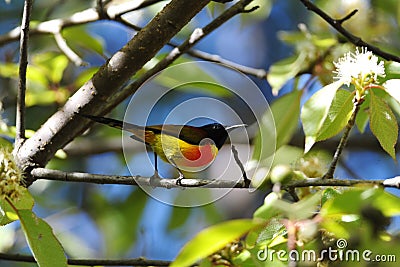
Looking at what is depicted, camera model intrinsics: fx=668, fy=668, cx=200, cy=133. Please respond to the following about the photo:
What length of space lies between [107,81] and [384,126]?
57 centimetres

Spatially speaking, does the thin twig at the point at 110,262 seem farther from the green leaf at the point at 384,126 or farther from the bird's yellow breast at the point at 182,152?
the green leaf at the point at 384,126

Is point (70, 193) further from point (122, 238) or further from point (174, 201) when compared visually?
point (174, 201)

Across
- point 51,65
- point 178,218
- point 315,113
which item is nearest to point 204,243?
point 315,113

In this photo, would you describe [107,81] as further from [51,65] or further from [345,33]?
[51,65]

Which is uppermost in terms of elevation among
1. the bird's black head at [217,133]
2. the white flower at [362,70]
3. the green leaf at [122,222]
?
the white flower at [362,70]

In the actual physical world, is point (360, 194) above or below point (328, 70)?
above

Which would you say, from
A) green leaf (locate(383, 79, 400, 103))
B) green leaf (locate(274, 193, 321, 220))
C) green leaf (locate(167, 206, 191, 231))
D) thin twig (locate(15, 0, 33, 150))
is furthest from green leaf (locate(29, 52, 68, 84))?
green leaf (locate(274, 193, 321, 220))

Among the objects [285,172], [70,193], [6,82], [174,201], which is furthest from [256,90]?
[70,193]

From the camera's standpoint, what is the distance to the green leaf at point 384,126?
1287 mm

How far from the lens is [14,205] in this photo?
1.29 metres

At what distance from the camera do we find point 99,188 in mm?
3406

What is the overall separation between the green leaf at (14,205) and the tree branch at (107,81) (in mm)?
72

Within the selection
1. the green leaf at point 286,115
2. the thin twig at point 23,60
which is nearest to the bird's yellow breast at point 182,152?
the green leaf at point 286,115

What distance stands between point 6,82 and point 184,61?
1.32m
